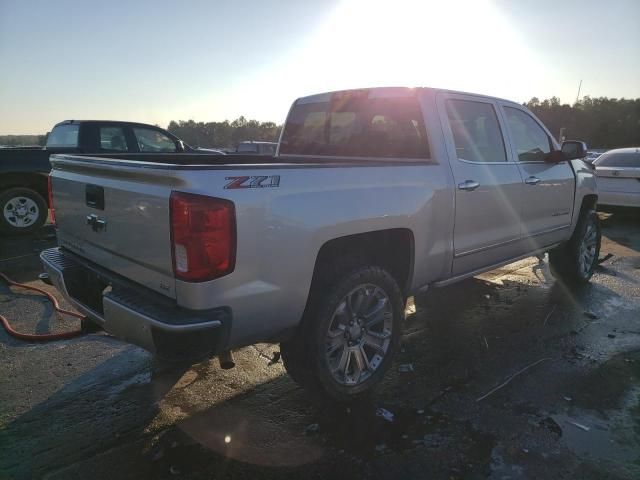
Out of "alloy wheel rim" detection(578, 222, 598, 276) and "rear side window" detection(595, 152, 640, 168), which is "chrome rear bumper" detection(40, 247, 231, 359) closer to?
"alloy wheel rim" detection(578, 222, 598, 276)

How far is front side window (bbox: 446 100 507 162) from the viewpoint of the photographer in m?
3.80

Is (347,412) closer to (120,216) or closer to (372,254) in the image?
(372,254)

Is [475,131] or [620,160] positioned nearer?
[475,131]

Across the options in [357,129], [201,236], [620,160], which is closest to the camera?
[201,236]

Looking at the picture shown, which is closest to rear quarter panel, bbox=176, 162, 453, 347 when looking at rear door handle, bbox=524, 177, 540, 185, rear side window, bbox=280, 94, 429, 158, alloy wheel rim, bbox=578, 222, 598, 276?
rear side window, bbox=280, 94, 429, 158

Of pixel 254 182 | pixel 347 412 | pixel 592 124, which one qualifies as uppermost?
pixel 592 124

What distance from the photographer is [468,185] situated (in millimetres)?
3596

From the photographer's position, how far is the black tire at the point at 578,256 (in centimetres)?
562

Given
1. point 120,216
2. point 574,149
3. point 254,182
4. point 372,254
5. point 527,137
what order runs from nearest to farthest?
point 254,182, point 120,216, point 372,254, point 527,137, point 574,149

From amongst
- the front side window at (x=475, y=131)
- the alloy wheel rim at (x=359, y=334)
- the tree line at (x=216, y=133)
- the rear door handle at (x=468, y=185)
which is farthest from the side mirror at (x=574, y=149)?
the tree line at (x=216, y=133)

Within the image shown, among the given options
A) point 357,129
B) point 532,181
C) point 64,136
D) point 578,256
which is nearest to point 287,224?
point 357,129

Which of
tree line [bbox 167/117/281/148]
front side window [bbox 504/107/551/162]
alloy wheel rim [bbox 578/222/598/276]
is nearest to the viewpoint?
front side window [bbox 504/107/551/162]

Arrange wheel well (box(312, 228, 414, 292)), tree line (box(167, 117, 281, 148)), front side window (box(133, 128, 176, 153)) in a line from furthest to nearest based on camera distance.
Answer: tree line (box(167, 117, 281, 148))
front side window (box(133, 128, 176, 153))
wheel well (box(312, 228, 414, 292))

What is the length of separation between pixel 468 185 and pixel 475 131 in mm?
698
